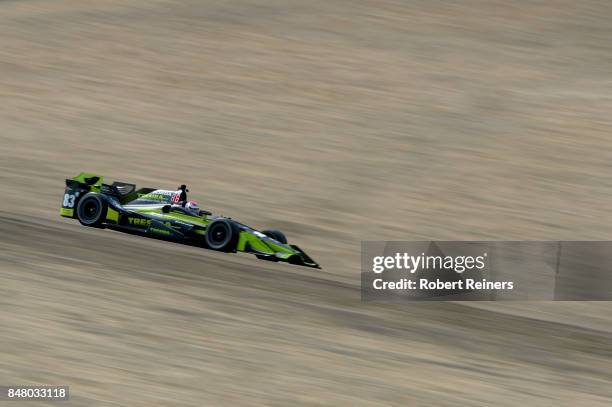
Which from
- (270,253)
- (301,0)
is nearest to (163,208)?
(270,253)

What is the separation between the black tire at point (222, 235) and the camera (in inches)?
621

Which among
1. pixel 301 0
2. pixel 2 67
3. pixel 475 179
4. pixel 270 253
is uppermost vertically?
pixel 301 0

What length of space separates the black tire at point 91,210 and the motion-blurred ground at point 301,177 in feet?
1.63

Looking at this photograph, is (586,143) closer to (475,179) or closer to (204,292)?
(475,179)

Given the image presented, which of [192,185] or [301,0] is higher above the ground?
[301,0]

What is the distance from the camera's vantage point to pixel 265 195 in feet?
69.6

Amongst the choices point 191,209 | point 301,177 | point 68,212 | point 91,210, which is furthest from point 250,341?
point 301,177

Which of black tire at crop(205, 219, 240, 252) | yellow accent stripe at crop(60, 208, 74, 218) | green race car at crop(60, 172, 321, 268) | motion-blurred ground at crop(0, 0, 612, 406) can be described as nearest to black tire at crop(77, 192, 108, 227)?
green race car at crop(60, 172, 321, 268)

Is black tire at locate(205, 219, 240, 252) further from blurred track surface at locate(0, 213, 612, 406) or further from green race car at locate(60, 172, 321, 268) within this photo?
blurred track surface at locate(0, 213, 612, 406)

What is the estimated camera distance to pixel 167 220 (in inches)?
637

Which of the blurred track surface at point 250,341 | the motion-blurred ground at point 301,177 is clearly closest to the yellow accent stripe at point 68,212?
the motion-blurred ground at point 301,177

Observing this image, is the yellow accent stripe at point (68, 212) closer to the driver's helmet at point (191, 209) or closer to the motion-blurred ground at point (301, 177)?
the motion-blurred ground at point (301, 177)

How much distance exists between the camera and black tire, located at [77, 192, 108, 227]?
16.9 meters

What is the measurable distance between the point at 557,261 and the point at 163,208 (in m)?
6.48
